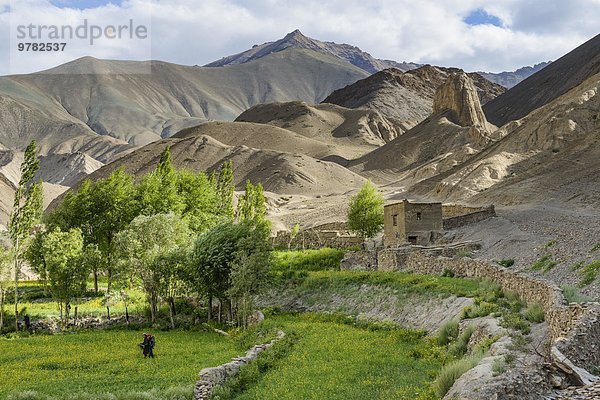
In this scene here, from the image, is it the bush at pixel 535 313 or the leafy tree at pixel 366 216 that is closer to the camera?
the bush at pixel 535 313

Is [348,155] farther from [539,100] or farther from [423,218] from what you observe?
[423,218]

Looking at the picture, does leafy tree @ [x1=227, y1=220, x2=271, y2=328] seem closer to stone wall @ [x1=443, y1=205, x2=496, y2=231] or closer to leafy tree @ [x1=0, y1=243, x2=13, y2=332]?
leafy tree @ [x1=0, y1=243, x2=13, y2=332]

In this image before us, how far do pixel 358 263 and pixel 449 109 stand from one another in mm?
141232

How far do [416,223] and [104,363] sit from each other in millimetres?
31721

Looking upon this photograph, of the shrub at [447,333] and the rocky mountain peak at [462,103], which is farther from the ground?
the rocky mountain peak at [462,103]

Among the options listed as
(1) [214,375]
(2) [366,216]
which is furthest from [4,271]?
(2) [366,216]

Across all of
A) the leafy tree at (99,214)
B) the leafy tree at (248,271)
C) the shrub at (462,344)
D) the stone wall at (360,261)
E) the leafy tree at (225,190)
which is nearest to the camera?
the shrub at (462,344)

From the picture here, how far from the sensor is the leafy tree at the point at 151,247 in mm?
39312

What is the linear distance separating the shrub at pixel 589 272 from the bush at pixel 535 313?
23.9ft

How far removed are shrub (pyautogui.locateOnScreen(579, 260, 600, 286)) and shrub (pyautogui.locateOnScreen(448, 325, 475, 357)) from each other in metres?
8.18

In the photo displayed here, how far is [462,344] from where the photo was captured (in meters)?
20.1

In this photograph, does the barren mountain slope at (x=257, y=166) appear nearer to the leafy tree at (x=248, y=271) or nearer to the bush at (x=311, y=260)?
the bush at (x=311, y=260)

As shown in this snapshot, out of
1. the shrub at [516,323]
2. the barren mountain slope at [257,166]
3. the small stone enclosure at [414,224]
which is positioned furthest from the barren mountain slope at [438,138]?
the shrub at [516,323]

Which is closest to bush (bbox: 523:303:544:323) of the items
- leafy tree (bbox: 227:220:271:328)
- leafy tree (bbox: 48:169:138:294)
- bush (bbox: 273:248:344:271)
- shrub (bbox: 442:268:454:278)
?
shrub (bbox: 442:268:454:278)
